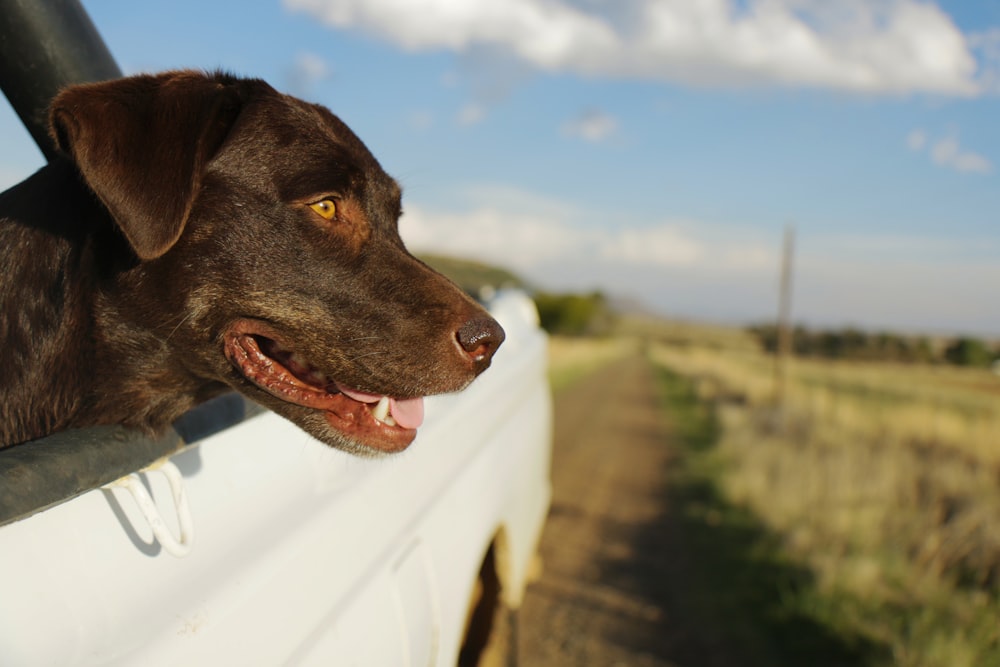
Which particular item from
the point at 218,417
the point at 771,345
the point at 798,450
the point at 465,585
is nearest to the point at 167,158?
the point at 218,417

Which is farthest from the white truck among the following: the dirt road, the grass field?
the grass field

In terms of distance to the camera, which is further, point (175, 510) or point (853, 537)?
point (853, 537)

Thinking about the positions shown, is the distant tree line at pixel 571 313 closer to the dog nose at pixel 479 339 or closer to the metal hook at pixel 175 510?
the dog nose at pixel 479 339

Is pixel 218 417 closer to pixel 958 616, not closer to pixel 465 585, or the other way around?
pixel 465 585

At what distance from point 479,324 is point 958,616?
4.94m

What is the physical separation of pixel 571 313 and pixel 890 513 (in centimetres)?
6538

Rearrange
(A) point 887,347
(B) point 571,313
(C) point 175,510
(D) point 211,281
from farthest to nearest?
(B) point 571,313 → (A) point 887,347 → (D) point 211,281 → (C) point 175,510

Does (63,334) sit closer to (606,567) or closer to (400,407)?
(400,407)

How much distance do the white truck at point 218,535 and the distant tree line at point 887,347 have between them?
2482 inches

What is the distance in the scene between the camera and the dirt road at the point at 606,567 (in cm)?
562

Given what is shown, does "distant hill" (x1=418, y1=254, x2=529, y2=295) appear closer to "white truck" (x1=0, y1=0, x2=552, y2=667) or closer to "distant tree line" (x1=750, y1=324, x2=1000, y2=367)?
"white truck" (x1=0, y1=0, x2=552, y2=667)

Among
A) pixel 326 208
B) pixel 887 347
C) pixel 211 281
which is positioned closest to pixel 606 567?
pixel 326 208

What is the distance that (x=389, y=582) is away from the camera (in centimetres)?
180

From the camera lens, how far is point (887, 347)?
6588 centimetres
